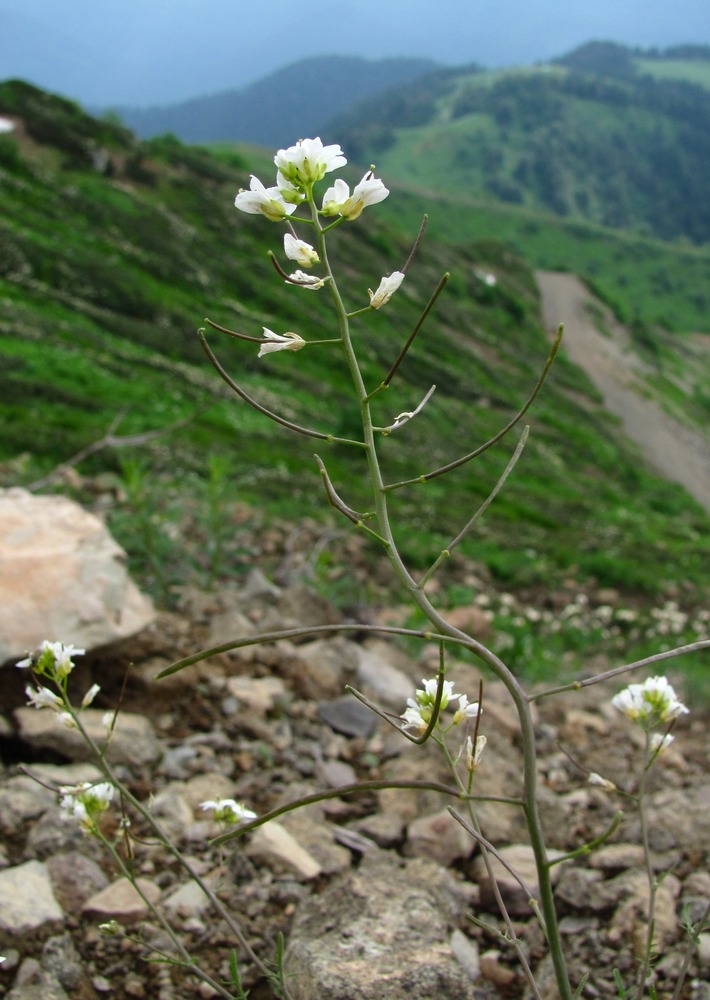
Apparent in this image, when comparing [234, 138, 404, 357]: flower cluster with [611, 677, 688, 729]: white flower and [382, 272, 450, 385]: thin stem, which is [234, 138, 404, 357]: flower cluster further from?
[611, 677, 688, 729]: white flower

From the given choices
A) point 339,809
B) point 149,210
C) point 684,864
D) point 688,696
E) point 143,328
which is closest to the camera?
point 684,864

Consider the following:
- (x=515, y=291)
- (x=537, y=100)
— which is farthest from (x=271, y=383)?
(x=537, y=100)

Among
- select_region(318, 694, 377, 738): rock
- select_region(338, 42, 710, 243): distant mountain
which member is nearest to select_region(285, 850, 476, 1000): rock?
select_region(318, 694, 377, 738): rock

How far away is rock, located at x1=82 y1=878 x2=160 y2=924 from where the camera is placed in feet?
8.36

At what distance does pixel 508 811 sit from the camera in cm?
364

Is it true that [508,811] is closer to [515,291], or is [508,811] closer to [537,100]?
[515,291]

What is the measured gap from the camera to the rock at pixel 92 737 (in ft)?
11.1

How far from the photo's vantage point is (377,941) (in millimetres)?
2229

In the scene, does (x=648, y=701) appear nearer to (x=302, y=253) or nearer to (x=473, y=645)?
(x=473, y=645)

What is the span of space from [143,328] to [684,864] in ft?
79.3

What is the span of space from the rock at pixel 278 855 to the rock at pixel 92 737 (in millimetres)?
750

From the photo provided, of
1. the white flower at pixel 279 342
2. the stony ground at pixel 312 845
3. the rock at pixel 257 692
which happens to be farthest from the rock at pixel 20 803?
the white flower at pixel 279 342

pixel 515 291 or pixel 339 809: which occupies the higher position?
pixel 515 291

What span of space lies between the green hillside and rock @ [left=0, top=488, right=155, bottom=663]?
1.02 m
